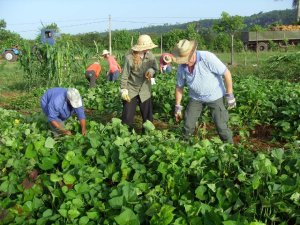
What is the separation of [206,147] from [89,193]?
3.27 feet

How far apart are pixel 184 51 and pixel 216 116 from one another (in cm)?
84

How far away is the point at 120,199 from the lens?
274cm

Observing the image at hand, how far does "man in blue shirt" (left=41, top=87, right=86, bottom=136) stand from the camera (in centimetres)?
457

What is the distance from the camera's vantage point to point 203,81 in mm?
4492

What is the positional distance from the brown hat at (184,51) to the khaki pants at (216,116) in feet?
1.84

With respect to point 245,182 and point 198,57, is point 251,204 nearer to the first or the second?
point 245,182

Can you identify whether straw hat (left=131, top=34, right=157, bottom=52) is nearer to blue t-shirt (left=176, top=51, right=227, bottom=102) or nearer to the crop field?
blue t-shirt (left=176, top=51, right=227, bottom=102)

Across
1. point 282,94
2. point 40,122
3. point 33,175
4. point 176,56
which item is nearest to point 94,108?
point 40,122

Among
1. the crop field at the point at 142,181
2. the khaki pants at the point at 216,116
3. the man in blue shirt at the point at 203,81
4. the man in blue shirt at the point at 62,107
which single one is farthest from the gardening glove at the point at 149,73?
the crop field at the point at 142,181

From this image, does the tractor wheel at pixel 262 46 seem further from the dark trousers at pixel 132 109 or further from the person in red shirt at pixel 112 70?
the dark trousers at pixel 132 109

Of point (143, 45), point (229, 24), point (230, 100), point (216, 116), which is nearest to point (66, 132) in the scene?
point (143, 45)

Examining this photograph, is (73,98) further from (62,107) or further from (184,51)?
(184,51)

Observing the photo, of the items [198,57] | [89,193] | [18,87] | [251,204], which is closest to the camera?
[251,204]

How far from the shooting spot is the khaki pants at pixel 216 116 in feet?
15.1
